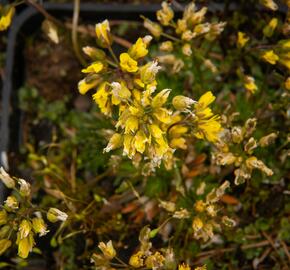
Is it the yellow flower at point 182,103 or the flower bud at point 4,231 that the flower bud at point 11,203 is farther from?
the yellow flower at point 182,103

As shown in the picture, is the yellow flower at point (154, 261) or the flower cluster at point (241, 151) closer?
the yellow flower at point (154, 261)

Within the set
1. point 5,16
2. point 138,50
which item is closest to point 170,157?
point 138,50

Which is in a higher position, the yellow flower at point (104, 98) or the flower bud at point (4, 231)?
the yellow flower at point (104, 98)

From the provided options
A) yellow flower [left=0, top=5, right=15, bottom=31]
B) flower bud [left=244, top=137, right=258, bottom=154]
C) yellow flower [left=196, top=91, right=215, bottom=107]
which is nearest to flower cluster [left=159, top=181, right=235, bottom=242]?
flower bud [left=244, top=137, right=258, bottom=154]

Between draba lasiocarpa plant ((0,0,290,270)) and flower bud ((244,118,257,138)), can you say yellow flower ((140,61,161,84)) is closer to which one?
draba lasiocarpa plant ((0,0,290,270))

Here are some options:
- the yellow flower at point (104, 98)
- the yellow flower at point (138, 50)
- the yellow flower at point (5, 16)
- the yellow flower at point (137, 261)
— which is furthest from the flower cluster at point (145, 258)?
the yellow flower at point (5, 16)

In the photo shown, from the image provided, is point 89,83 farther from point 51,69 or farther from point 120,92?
point 51,69

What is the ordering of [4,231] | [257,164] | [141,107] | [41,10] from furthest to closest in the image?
1. [41,10]
2. [257,164]
3. [4,231]
4. [141,107]
